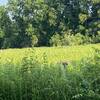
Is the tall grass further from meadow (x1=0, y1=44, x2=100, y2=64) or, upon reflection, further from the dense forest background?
the dense forest background

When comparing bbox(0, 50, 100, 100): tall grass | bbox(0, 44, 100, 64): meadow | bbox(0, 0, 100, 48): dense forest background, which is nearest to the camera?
bbox(0, 50, 100, 100): tall grass

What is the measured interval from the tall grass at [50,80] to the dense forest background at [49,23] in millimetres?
61566

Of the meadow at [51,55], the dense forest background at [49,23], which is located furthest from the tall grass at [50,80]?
the dense forest background at [49,23]

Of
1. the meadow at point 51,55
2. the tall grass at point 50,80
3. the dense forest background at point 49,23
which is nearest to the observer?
the tall grass at point 50,80

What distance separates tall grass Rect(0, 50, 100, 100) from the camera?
5.32 meters

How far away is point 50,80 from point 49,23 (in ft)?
218

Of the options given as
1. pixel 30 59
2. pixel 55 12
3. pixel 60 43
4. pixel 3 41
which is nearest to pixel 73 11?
pixel 55 12

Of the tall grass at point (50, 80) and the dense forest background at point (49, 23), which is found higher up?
the dense forest background at point (49, 23)

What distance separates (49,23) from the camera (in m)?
71.7

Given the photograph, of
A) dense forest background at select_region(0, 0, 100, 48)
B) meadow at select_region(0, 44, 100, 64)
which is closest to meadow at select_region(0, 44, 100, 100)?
meadow at select_region(0, 44, 100, 64)

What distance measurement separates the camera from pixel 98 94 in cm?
516

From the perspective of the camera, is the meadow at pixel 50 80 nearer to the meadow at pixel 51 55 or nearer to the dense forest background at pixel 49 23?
the meadow at pixel 51 55

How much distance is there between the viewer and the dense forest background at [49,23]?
69875 mm

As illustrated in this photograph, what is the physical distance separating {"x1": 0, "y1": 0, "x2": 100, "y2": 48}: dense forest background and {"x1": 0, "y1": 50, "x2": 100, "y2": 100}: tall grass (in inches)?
2424
